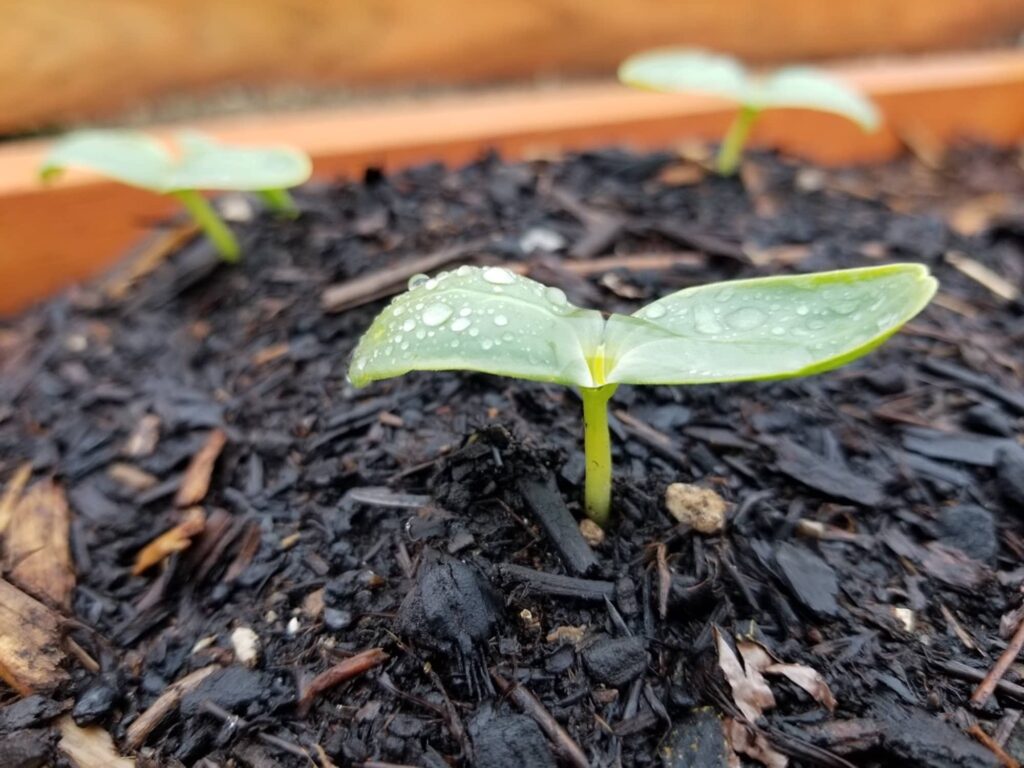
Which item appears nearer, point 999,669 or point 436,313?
point 436,313

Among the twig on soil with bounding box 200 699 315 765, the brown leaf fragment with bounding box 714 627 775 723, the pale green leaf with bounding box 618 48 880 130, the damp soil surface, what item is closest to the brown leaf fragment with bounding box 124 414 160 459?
the damp soil surface

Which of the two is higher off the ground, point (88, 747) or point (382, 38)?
point (382, 38)

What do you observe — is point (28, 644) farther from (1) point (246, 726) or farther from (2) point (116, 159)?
(2) point (116, 159)

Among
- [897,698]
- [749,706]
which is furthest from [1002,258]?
[749,706]

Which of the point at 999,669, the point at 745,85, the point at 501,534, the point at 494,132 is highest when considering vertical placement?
the point at 745,85

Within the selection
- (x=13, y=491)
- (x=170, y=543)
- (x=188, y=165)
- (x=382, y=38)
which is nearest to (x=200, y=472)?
(x=170, y=543)

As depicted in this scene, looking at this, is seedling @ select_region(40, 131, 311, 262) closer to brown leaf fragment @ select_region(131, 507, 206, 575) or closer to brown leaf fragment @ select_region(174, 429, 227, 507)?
brown leaf fragment @ select_region(174, 429, 227, 507)

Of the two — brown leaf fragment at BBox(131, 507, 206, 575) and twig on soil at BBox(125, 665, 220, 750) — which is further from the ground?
brown leaf fragment at BBox(131, 507, 206, 575)
